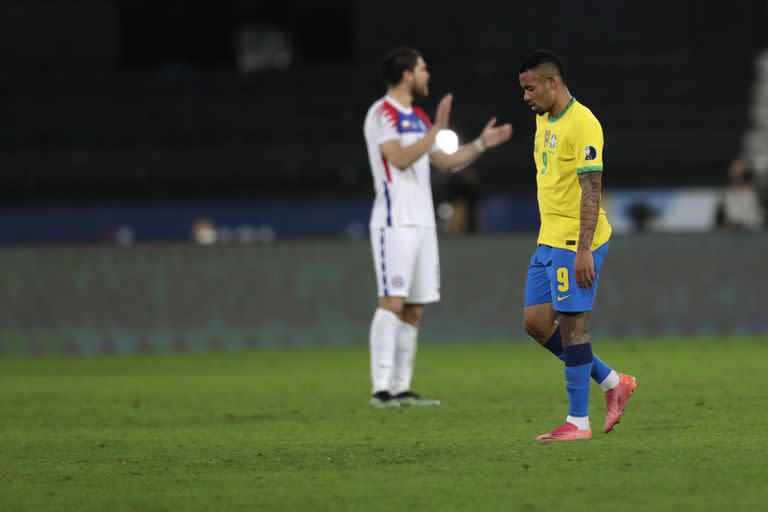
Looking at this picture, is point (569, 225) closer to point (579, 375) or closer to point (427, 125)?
point (579, 375)

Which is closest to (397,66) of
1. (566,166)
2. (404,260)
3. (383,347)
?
(404,260)

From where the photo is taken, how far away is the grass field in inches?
229

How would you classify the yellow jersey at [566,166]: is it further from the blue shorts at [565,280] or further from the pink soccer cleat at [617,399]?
the pink soccer cleat at [617,399]

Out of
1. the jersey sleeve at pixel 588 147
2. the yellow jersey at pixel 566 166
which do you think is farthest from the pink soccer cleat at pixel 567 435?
the jersey sleeve at pixel 588 147

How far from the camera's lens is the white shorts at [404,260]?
32.2 ft

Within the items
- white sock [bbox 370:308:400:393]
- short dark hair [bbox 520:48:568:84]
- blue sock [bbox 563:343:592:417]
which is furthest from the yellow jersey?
white sock [bbox 370:308:400:393]

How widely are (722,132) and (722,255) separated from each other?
10.2m

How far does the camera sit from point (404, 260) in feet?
32.1

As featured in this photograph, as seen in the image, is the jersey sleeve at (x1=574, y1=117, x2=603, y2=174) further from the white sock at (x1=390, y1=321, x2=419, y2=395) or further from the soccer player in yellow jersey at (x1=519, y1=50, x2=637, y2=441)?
the white sock at (x1=390, y1=321, x2=419, y2=395)

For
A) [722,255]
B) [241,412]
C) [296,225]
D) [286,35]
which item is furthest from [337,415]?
[286,35]

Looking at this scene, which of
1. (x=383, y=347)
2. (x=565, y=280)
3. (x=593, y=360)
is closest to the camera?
(x=565, y=280)

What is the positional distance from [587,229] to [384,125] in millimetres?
2948

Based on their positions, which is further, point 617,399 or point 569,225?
point 617,399

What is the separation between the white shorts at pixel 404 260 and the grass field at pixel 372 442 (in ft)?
2.70
